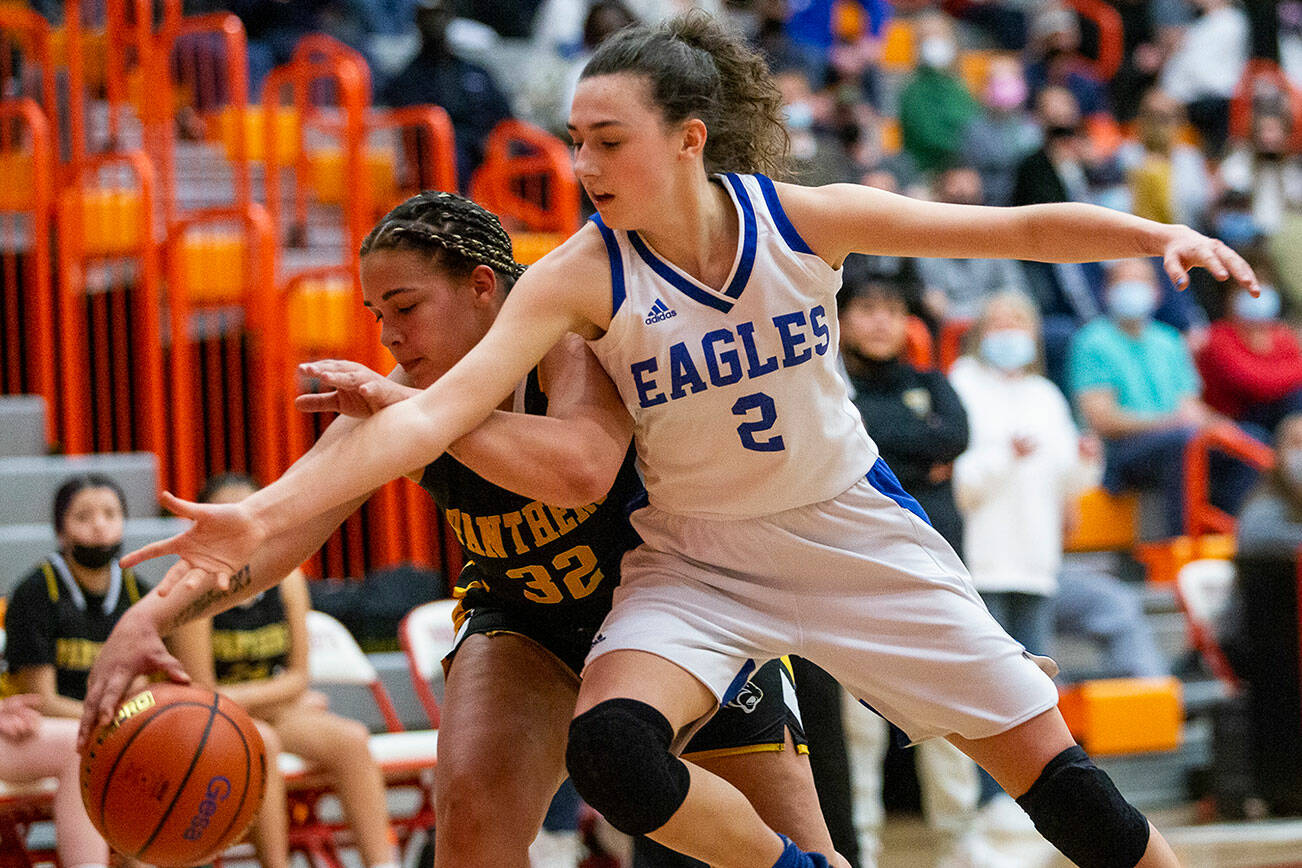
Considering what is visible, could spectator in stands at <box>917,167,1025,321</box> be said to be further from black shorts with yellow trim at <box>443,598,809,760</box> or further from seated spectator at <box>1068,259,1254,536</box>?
black shorts with yellow trim at <box>443,598,809,760</box>

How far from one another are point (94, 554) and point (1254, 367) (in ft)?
20.2

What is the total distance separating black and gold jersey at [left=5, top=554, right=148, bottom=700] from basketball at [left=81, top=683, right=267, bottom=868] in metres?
1.66

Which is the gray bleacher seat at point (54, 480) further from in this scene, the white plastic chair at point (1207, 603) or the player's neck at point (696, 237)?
the white plastic chair at point (1207, 603)

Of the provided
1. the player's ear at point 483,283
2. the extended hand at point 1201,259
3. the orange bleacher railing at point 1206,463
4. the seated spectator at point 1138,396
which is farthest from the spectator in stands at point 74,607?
the orange bleacher railing at point 1206,463

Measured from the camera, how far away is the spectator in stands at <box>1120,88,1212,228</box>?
10305 millimetres

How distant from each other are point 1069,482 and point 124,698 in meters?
4.44

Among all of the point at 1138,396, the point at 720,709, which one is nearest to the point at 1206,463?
the point at 1138,396

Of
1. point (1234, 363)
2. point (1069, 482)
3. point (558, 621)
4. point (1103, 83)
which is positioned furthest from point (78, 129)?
point (1103, 83)

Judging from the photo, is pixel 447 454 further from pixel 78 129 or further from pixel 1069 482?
pixel 78 129

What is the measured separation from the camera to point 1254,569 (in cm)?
649

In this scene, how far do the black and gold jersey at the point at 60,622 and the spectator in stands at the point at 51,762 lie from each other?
19 centimetres

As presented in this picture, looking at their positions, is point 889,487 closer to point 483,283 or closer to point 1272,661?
point 483,283

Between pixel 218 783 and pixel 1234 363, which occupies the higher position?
pixel 1234 363

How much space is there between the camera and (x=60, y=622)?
15.6 ft
